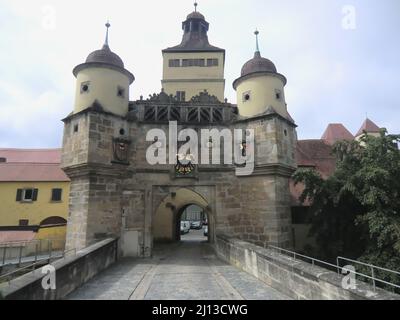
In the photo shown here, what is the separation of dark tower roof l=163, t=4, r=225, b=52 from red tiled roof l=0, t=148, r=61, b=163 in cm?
1464

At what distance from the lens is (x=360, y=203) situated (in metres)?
12.8

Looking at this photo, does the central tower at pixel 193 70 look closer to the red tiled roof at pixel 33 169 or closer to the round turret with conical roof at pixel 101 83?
the red tiled roof at pixel 33 169

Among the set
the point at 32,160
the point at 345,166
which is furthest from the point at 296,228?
the point at 32,160

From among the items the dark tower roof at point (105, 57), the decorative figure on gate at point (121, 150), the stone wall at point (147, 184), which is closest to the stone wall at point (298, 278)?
the stone wall at point (147, 184)

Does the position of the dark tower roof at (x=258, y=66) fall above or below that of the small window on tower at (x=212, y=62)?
below

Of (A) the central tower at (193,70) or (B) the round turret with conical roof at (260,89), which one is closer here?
(B) the round turret with conical roof at (260,89)

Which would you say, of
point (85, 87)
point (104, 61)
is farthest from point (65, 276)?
point (104, 61)

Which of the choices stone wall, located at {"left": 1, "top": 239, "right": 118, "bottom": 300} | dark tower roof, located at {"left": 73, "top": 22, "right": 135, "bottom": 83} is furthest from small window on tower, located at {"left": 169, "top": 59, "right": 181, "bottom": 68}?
stone wall, located at {"left": 1, "top": 239, "right": 118, "bottom": 300}

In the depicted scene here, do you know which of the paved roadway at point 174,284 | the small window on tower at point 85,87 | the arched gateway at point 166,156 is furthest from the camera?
the small window on tower at point 85,87

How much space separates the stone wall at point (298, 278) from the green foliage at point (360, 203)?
4.62 m

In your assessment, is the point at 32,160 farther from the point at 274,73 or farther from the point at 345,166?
the point at 345,166

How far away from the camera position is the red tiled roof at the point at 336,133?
79.0ft

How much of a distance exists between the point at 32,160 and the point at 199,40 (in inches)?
788

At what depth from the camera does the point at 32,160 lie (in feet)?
90.7
